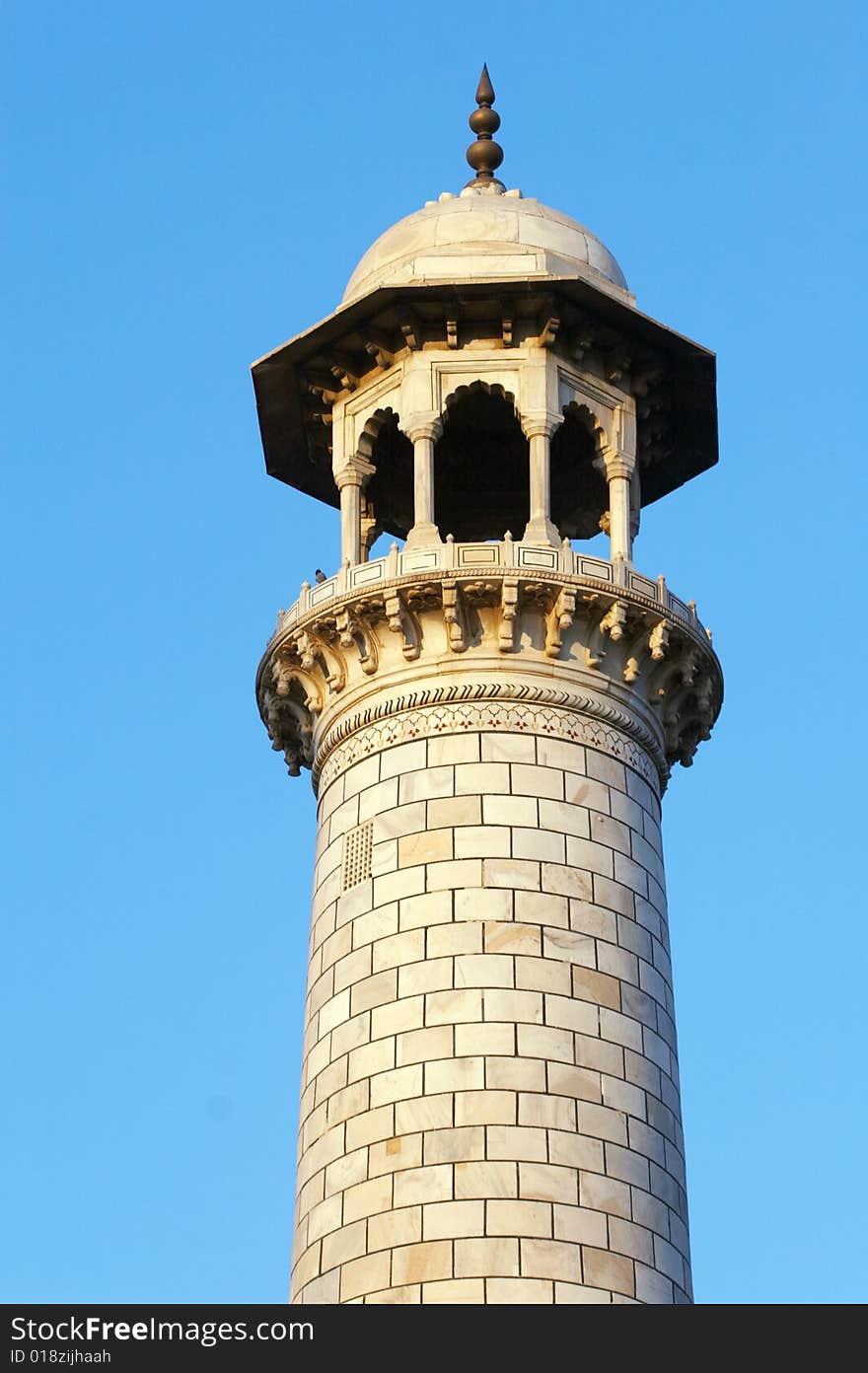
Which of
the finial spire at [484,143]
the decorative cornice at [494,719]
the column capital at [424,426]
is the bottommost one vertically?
the decorative cornice at [494,719]

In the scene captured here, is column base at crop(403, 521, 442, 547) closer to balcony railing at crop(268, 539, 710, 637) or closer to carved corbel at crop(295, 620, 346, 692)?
balcony railing at crop(268, 539, 710, 637)

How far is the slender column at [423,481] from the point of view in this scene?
112ft

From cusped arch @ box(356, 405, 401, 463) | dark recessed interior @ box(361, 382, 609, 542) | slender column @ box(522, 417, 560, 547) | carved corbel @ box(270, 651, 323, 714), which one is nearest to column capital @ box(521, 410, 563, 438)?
slender column @ box(522, 417, 560, 547)

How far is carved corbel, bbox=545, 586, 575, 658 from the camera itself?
33.3 meters

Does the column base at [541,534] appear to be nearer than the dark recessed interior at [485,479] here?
Yes

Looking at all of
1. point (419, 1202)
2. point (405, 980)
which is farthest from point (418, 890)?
point (419, 1202)

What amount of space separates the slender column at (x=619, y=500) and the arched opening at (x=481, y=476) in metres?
2.70

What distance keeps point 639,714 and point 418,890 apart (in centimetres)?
397

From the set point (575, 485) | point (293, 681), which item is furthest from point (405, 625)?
point (575, 485)

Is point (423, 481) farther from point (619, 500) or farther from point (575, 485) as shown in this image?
point (575, 485)

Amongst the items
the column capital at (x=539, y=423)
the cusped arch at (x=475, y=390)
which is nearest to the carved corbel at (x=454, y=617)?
the column capital at (x=539, y=423)

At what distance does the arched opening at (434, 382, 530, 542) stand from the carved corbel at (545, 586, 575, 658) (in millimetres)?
5372

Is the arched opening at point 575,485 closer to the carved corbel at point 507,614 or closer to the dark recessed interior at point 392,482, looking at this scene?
the dark recessed interior at point 392,482

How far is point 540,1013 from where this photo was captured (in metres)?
30.8
